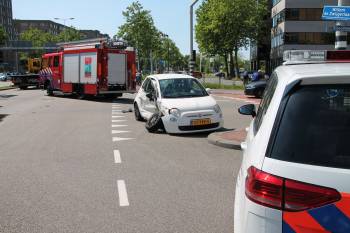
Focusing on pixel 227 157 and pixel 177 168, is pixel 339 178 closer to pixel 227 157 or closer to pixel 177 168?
pixel 177 168

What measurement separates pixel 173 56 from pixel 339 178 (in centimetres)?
12028

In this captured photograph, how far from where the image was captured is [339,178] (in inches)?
94.0

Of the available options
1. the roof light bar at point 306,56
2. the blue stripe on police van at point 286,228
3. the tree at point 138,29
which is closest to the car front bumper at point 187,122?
the roof light bar at point 306,56

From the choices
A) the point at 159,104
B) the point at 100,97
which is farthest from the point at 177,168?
the point at 100,97

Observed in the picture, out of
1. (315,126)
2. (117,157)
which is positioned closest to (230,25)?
(117,157)

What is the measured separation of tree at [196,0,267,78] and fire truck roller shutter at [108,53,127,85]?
41696 mm

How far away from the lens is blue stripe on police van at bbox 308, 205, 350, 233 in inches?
92.2

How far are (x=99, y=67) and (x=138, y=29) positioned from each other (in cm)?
3941

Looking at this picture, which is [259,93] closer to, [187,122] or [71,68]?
[71,68]

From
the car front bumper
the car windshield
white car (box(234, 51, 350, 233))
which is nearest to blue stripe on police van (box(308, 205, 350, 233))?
white car (box(234, 51, 350, 233))

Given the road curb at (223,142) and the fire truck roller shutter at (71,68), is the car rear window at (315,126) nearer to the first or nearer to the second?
the road curb at (223,142)

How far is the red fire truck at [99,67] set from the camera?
25.0m

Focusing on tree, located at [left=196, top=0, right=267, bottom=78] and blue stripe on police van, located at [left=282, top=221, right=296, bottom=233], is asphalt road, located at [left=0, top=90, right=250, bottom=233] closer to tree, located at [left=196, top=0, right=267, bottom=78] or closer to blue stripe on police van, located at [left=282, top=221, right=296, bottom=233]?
blue stripe on police van, located at [left=282, top=221, right=296, bottom=233]

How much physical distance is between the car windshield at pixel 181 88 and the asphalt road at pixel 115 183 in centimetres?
129
